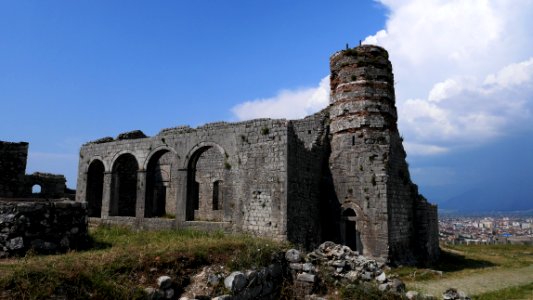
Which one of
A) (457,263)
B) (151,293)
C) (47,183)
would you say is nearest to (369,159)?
(457,263)

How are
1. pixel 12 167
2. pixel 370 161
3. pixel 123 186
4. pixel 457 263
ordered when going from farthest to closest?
pixel 123 186 < pixel 12 167 < pixel 457 263 < pixel 370 161

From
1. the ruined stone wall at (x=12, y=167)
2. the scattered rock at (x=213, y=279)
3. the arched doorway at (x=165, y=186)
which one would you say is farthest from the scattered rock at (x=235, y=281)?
the arched doorway at (x=165, y=186)

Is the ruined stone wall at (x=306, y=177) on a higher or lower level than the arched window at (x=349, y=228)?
higher

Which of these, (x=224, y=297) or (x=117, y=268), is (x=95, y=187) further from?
(x=224, y=297)

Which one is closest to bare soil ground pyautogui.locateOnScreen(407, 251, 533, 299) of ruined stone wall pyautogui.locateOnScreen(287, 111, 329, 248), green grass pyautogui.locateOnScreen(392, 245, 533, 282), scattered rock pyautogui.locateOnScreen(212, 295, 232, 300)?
green grass pyautogui.locateOnScreen(392, 245, 533, 282)

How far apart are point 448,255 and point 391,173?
25.9 ft

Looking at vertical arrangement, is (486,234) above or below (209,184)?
below

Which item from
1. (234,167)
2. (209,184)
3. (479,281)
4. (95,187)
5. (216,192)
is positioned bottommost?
(479,281)

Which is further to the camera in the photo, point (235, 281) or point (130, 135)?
point (130, 135)

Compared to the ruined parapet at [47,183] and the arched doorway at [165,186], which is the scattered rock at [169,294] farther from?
the ruined parapet at [47,183]

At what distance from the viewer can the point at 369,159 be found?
1594 centimetres

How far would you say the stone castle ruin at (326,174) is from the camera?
14867 millimetres

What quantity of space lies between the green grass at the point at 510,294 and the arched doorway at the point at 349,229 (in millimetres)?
5294

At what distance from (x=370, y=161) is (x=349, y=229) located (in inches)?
131
